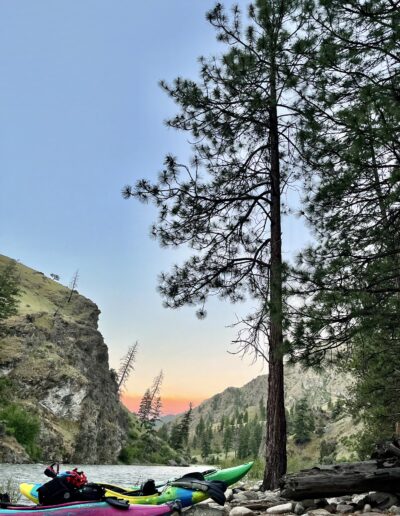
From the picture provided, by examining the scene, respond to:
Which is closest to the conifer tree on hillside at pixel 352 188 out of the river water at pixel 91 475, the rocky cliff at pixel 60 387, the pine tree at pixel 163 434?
the river water at pixel 91 475

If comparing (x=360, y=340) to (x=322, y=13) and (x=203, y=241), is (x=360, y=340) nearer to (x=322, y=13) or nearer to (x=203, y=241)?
(x=203, y=241)

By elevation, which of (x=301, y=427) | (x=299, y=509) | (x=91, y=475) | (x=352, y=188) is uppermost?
(x=301, y=427)

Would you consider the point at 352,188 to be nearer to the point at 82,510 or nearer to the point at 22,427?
the point at 82,510

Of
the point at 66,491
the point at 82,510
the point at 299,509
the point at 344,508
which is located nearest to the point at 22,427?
the point at 66,491

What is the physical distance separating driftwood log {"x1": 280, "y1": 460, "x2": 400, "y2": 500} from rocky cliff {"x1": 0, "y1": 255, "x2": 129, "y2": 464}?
106ft

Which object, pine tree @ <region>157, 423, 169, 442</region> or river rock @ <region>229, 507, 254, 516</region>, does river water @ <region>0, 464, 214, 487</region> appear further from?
pine tree @ <region>157, 423, 169, 442</region>

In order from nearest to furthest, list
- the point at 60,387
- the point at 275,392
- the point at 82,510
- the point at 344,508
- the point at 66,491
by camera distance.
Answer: the point at 82,510
the point at 66,491
the point at 344,508
the point at 275,392
the point at 60,387

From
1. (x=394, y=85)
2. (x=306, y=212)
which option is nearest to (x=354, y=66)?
(x=394, y=85)

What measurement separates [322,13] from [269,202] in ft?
14.3

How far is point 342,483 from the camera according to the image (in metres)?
5.70

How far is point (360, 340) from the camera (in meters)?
7.06

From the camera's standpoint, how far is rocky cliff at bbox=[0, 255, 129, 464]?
155 feet

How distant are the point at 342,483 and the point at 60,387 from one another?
56909mm

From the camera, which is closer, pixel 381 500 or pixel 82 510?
pixel 82 510
